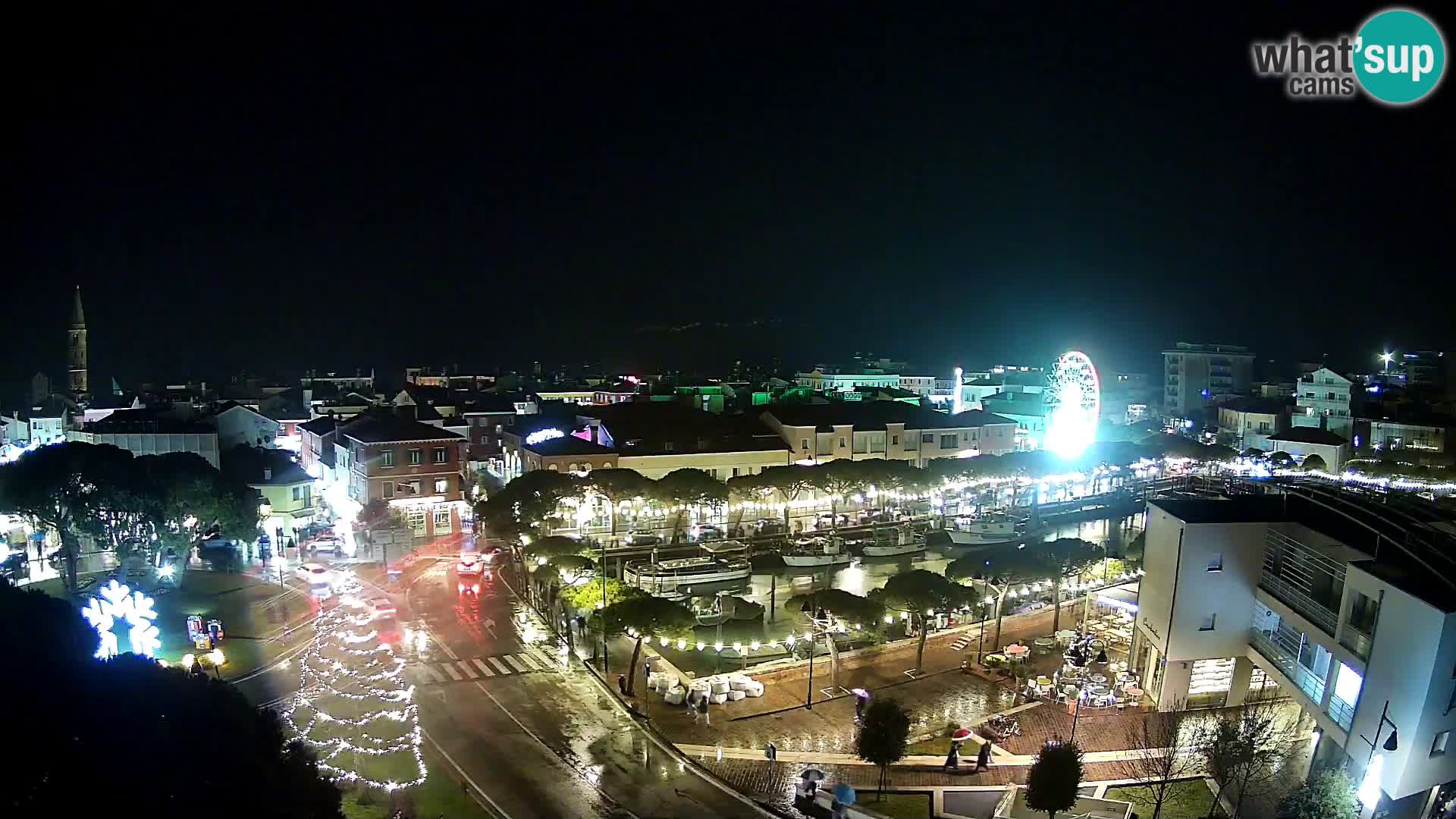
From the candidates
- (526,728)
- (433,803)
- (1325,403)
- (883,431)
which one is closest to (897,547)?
(883,431)

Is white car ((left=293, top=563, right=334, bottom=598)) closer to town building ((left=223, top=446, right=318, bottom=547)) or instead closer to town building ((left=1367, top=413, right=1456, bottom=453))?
town building ((left=223, top=446, right=318, bottom=547))

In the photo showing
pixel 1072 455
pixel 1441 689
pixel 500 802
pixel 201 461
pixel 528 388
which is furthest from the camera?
pixel 528 388

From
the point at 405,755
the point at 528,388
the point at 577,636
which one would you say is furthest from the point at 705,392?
the point at 405,755

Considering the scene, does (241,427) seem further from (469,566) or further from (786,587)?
(786,587)

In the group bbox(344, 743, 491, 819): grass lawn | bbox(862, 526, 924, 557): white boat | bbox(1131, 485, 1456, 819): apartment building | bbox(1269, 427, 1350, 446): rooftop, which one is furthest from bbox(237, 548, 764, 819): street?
bbox(1269, 427, 1350, 446): rooftop

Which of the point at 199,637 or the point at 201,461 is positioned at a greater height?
the point at 201,461

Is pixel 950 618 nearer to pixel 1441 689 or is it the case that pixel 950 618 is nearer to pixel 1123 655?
pixel 1123 655
